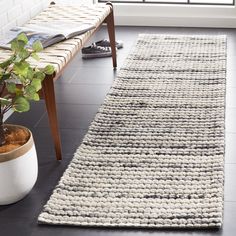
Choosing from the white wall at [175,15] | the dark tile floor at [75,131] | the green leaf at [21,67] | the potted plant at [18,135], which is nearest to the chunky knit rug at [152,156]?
the dark tile floor at [75,131]

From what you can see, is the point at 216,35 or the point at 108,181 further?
the point at 216,35

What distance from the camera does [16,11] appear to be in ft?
10.5

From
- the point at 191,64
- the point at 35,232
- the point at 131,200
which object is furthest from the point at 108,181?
the point at 191,64

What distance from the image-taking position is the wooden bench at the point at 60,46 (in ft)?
8.10

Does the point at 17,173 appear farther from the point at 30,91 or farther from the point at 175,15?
the point at 175,15

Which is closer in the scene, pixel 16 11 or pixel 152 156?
pixel 152 156

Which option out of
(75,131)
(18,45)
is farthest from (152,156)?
(18,45)

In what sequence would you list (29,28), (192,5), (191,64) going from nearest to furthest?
1. (29,28)
2. (191,64)
3. (192,5)

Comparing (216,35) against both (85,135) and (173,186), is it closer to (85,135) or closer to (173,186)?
(85,135)

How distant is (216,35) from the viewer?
14.9 ft

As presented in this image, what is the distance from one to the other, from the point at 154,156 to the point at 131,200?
0.39 metres

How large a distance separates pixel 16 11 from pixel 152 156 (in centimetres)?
130

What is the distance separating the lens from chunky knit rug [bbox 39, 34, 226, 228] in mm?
2143

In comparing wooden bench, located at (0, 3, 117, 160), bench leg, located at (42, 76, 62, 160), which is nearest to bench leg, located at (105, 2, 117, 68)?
wooden bench, located at (0, 3, 117, 160)
